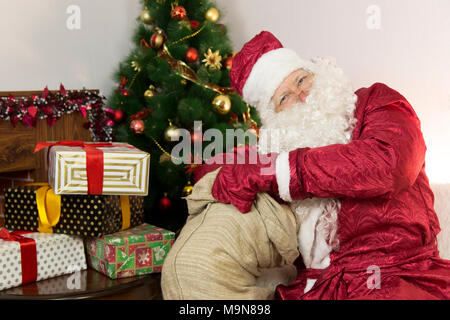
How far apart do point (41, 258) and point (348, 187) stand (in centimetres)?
107

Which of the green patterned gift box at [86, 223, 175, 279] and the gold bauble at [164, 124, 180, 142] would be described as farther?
the gold bauble at [164, 124, 180, 142]

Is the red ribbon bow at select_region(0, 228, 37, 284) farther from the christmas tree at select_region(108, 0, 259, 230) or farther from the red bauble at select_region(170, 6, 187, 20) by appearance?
the red bauble at select_region(170, 6, 187, 20)

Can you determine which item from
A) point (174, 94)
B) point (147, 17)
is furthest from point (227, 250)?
point (147, 17)

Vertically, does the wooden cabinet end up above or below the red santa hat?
below

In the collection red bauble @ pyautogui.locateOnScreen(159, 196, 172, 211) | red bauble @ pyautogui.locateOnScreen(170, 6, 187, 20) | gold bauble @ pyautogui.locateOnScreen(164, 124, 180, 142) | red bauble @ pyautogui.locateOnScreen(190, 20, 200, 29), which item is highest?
red bauble @ pyautogui.locateOnScreen(170, 6, 187, 20)

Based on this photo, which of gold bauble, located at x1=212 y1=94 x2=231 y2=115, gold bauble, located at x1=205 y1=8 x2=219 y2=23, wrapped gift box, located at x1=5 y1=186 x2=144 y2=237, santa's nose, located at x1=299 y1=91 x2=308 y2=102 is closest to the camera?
santa's nose, located at x1=299 y1=91 x2=308 y2=102

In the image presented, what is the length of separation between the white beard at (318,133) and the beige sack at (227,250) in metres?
0.06

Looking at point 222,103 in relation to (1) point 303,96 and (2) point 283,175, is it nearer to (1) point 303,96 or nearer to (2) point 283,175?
(1) point 303,96

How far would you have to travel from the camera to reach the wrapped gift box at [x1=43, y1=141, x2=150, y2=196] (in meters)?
1.52

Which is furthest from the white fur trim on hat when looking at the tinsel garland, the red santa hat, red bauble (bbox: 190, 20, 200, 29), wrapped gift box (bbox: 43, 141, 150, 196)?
the tinsel garland

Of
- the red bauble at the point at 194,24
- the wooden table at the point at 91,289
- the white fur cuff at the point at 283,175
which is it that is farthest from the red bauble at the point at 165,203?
the white fur cuff at the point at 283,175

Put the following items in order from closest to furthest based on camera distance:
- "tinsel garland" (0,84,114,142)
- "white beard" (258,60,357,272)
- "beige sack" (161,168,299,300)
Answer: "beige sack" (161,168,299,300)
"white beard" (258,60,357,272)
"tinsel garland" (0,84,114,142)

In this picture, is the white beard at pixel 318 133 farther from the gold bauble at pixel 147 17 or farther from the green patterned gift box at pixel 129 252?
the gold bauble at pixel 147 17

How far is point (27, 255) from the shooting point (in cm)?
153
